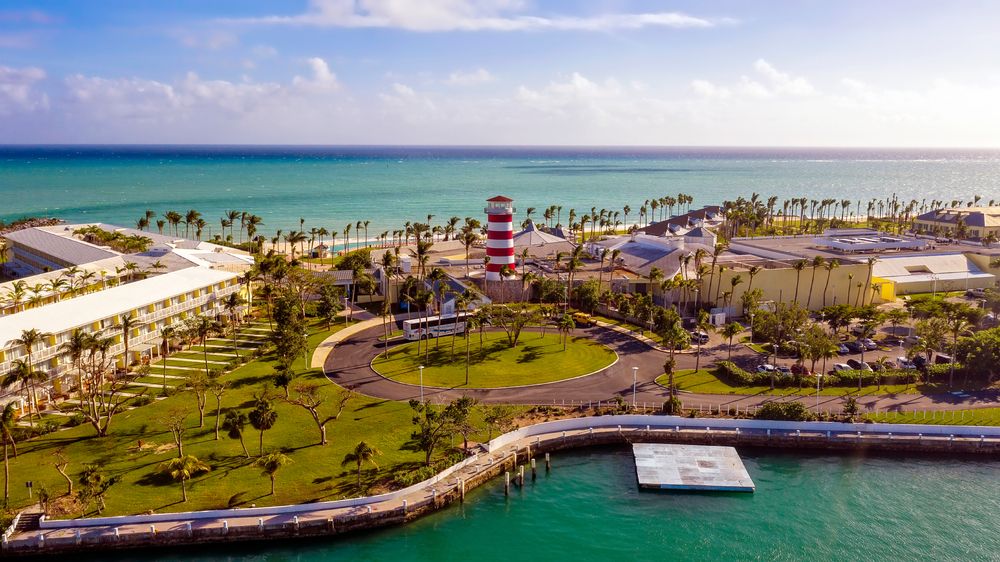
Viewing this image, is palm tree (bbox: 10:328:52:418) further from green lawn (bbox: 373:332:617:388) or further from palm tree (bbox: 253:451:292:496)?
green lawn (bbox: 373:332:617:388)

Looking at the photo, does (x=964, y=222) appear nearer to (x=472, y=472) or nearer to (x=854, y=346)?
(x=854, y=346)

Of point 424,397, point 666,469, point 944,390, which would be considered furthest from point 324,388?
point 944,390

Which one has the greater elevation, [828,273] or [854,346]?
[828,273]

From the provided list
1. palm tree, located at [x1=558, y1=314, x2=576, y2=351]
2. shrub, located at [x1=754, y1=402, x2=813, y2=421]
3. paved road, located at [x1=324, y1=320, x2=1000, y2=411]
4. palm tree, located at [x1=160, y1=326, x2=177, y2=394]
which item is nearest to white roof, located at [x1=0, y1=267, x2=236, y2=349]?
palm tree, located at [x1=160, y1=326, x2=177, y2=394]

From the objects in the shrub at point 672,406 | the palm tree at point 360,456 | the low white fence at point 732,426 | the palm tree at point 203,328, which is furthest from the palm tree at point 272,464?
the shrub at point 672,406

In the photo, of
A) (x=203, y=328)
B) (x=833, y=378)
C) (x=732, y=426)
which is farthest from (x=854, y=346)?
(x=203, y=328)

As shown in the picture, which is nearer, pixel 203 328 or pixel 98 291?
pixel 203 328
